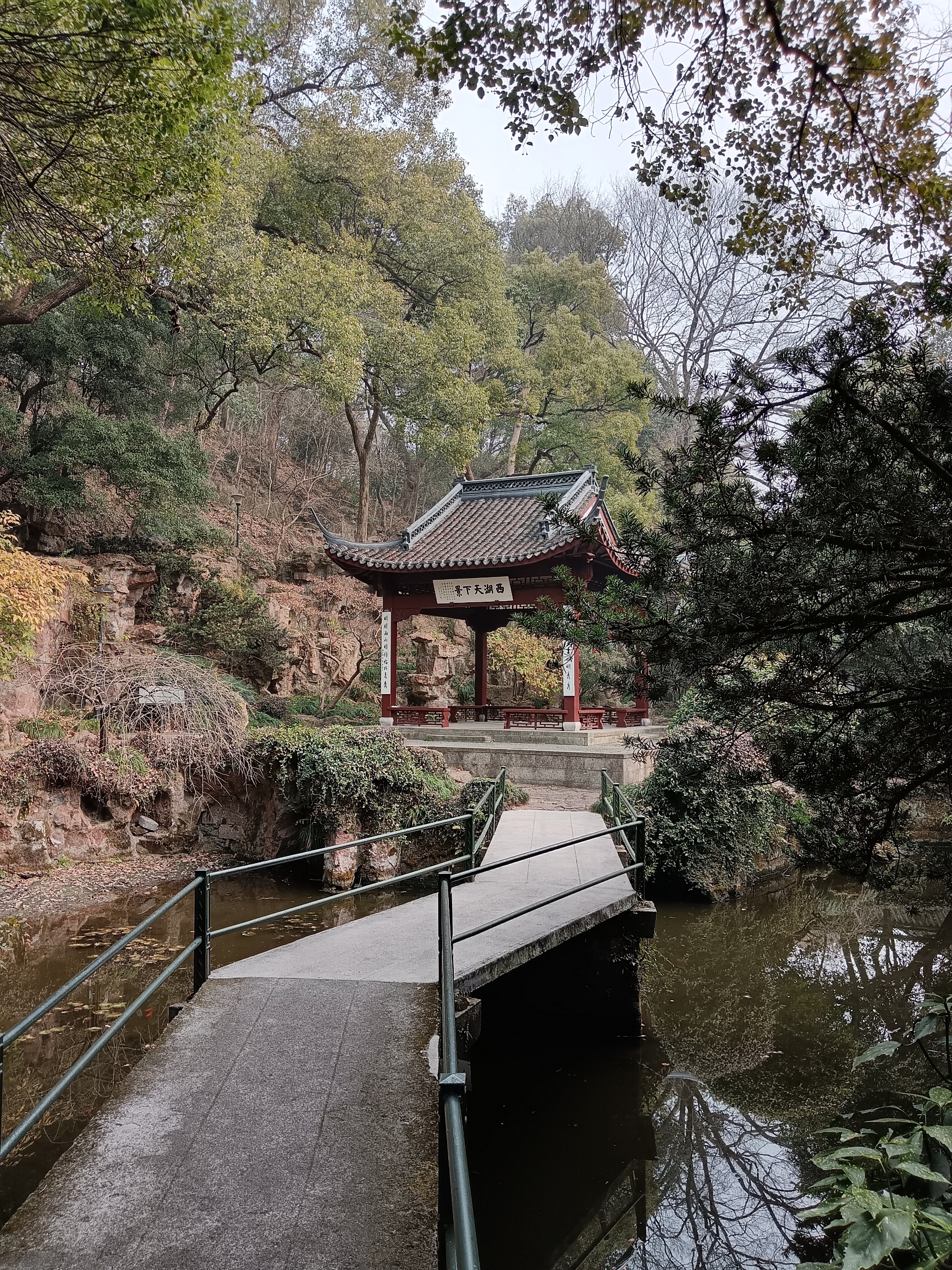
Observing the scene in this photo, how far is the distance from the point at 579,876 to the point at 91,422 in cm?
1163

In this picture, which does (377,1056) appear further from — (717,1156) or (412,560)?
(412,560)

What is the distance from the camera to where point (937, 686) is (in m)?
3.65

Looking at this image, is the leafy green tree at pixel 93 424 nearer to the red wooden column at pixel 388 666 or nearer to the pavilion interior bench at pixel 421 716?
the red wooden column at pixel 388 666

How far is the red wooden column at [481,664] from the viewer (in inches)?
675

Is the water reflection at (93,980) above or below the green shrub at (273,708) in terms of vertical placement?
below

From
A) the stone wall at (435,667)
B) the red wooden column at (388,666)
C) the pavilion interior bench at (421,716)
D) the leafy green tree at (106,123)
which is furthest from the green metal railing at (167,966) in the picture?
the stone wall at (435,667)

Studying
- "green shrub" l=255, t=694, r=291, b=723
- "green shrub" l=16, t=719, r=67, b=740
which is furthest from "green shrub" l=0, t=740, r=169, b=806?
"green shrub" l=255, t=694, r=291, b=723

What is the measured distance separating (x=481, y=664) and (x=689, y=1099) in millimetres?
12534

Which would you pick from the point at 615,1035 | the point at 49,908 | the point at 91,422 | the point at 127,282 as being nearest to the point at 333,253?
the point at 91,422

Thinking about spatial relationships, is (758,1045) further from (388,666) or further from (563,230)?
(563,230)

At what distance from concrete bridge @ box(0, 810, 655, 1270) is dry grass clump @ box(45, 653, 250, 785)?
6.37 metres

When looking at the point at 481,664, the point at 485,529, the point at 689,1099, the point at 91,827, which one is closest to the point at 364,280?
the point at 485,529

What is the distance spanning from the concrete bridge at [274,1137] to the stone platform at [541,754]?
772 centimetres

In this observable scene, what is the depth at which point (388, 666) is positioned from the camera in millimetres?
14727
